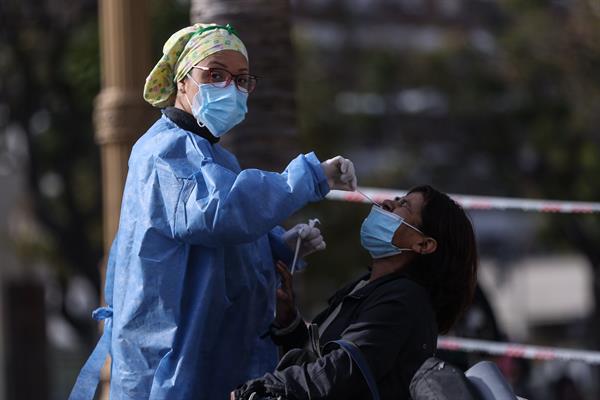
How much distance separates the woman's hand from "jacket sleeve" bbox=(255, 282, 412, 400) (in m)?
0.36

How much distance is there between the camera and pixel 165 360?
143 inches

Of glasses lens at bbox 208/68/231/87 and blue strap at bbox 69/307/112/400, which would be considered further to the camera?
blue strap at bbox 69/307/112/400

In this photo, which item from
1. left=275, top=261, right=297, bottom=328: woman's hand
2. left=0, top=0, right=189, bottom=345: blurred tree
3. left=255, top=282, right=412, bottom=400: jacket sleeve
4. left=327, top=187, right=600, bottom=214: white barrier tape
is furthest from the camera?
left=0, top=0, right=189, bottom=345: blurred tree

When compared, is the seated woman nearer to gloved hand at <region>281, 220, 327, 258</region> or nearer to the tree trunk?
gloved hand at <region>281, 220, 327, 258</region>

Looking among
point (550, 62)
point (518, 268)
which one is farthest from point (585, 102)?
point (518, 268)

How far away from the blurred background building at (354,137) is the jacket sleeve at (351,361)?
22.9 feet

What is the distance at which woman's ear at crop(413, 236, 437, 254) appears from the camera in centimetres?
388

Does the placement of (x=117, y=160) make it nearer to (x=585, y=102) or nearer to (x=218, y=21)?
(x=218, y=21)

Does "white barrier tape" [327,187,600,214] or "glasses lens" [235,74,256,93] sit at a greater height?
"glasses lens" [235,74,256,93]

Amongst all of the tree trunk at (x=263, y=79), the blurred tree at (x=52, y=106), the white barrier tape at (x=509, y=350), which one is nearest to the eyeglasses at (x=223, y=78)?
the tree trunk at (x=263, y=79)

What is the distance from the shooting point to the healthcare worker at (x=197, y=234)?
3551 millimetres

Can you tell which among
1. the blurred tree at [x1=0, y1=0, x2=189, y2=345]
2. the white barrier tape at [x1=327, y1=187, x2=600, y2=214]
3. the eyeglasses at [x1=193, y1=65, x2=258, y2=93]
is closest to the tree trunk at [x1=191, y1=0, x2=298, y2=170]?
the white barrier tape at [x1=327, y1=187, x2=600, y2=214]

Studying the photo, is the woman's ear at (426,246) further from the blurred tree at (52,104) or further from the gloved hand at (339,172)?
the blurred tree at (52,104)

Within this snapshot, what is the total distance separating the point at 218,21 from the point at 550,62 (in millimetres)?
14029
